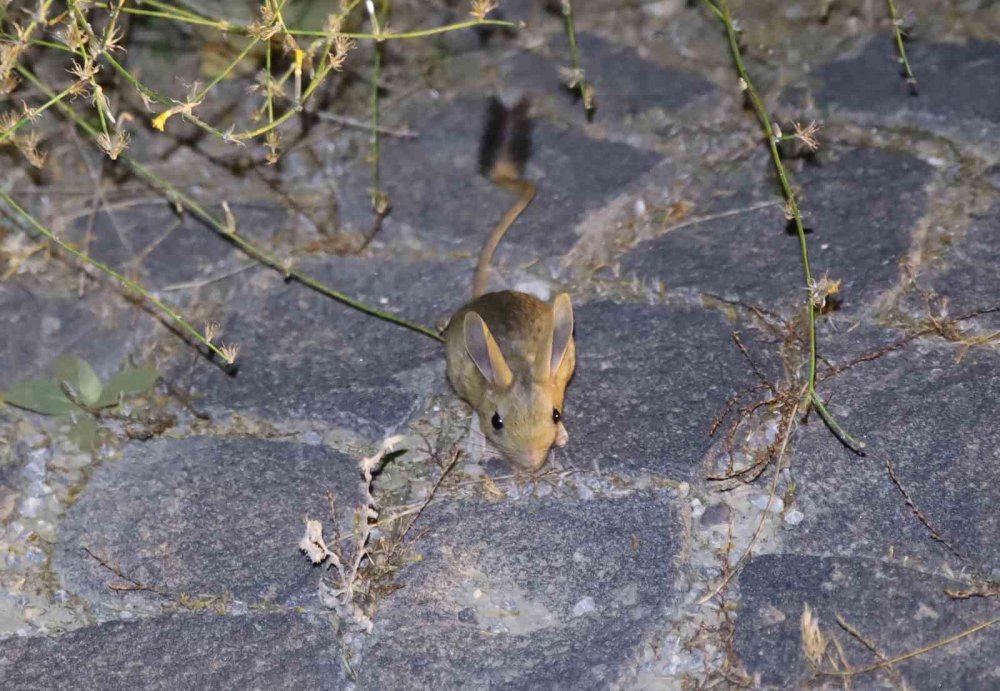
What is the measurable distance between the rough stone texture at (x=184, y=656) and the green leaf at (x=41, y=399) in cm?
82

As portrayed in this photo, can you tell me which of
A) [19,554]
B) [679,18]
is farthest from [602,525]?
[679,18]

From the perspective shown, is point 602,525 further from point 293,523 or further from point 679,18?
point 679,18

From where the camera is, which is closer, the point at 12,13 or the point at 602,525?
the point at 602,525

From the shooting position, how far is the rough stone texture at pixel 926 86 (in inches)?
160

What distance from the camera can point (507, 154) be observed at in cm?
439

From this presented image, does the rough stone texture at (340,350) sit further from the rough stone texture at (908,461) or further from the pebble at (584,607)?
the rough stone texture at (908,461)

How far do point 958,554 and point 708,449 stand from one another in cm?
70

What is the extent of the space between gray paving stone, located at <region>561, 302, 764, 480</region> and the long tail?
480mm

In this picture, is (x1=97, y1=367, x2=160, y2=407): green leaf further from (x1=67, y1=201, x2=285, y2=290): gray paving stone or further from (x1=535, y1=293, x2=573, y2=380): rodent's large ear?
(x1=535, y1=293, x2=573, y2=380): rodent's large ear

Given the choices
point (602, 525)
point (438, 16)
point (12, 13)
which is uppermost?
point (12, 13)

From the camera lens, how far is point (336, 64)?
3.33m

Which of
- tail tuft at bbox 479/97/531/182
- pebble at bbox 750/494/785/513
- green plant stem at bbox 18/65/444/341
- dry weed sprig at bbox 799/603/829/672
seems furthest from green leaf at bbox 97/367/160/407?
dry weed sprig at bbox 799/603/829/672

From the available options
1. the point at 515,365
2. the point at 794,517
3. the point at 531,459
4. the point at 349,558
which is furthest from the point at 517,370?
the point at 794,517

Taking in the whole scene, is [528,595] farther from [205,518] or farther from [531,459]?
[205,518]
